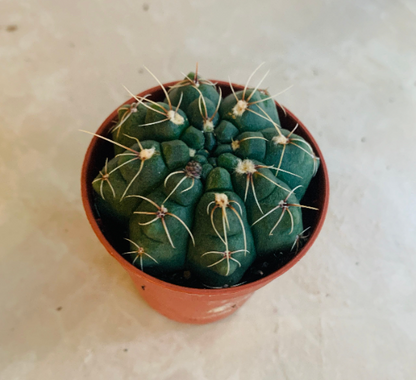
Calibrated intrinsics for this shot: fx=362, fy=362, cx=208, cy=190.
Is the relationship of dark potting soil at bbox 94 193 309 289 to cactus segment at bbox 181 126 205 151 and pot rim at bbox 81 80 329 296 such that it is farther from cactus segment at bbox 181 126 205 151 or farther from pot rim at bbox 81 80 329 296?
cactus segment at bbox 181 126 205 151

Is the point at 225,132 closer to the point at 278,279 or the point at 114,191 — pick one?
the point at 114,191

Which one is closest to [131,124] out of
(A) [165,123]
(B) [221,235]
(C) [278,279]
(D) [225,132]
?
(A) [165,123]

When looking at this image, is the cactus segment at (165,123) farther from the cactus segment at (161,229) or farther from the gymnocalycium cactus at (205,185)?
the cactus segment at (161,229)

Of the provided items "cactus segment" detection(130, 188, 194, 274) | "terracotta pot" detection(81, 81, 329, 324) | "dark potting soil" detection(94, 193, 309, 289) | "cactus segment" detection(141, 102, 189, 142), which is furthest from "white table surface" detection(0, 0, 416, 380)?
"cactus segment" detection(141, 102, 189, 142)

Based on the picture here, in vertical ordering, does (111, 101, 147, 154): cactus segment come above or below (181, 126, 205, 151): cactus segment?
below

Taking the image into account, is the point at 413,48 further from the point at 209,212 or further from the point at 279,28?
the point at 209,212

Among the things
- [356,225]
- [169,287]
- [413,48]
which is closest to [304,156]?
[169,287]
